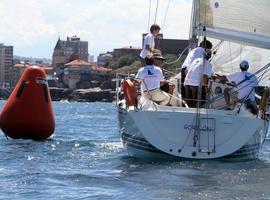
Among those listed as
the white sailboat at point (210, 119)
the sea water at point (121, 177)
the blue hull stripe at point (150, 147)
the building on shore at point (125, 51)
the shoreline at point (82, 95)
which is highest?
the building on shore at point (125, 51)

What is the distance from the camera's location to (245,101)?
1427 cm

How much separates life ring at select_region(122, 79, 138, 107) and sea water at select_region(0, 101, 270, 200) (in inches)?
41.3

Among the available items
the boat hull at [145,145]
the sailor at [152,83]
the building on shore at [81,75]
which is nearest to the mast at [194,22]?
the sailor at [152,83]

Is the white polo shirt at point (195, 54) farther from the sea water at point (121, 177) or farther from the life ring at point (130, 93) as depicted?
the sea water at point (121, 177)

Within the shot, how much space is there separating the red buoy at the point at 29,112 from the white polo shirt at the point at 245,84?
18.4ft

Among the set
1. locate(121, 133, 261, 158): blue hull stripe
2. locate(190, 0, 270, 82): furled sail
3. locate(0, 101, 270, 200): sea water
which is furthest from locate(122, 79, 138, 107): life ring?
locate(190, 0, 270, 82): furled sail

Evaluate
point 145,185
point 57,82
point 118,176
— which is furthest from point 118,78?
point 57,82

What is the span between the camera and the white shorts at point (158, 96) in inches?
547

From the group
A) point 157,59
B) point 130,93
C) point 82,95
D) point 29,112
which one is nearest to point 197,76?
point 130,93

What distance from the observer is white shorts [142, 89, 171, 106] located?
45.5 feet

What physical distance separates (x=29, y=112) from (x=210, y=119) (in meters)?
6.36

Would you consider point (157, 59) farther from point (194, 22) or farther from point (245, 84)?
point (245, 84)

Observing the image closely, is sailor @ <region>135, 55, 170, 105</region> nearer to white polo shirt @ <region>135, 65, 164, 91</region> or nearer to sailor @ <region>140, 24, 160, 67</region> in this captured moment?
white polo shirt @ <region>135, 65, 164, 91</region>

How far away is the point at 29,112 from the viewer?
18.2 metres
